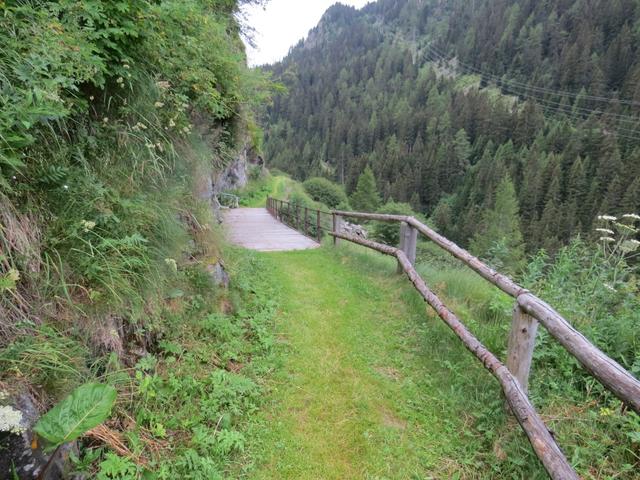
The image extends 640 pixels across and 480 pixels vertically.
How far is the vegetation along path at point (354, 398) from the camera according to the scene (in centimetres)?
225

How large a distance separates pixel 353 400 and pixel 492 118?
97844 mm

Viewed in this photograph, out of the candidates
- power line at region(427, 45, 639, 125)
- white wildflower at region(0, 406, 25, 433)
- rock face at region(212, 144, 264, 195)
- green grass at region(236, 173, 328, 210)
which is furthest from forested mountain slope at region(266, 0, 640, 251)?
white wildflower at region(0, 406, 25, 433)

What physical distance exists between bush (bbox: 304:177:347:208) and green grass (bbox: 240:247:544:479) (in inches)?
1726

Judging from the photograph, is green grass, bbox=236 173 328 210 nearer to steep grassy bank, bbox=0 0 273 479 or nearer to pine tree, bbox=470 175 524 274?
pine tree, bbox=470 175 524 274

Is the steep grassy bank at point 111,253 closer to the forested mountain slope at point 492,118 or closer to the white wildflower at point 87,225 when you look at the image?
the white wildflower at point 87,225

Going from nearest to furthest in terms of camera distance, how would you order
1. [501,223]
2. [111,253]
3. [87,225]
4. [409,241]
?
[87,225]
[111,253]
[409,241]
[501,223]

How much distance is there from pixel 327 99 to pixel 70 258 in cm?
12592

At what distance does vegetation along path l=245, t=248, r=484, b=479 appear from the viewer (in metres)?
2.25

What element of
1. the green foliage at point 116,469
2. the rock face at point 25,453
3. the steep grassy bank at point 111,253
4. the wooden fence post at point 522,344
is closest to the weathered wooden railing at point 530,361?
the wooden fence post at point 522,344

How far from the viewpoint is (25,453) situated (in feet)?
4.58

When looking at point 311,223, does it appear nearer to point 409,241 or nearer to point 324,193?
point 409,241

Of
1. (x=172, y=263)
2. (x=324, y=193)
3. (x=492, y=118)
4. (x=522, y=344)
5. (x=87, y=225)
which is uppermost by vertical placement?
(x=492, y=118)

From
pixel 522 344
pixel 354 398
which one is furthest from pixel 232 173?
pixel 522 344

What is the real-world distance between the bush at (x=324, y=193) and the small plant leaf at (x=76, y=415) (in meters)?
46.4
